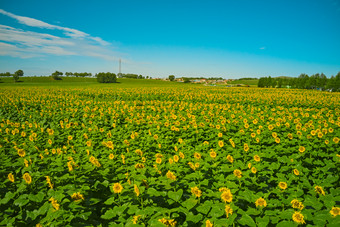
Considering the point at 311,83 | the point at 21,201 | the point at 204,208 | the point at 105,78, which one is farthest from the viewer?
the point at 105,78

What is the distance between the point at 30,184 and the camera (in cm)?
317

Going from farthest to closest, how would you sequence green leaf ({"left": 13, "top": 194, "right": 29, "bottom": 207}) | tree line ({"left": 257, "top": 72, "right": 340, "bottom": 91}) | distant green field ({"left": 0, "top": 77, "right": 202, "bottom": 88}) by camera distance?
tree line ({"left": 257, "top": 72, "right": 340, "bottom": 91}) < distant green field ({"left": 0, "top": 77, "right": 202, "bottom": 88}) < green leaf ({"left": 13, "top": 194, "right": 29, "bottom": 207})

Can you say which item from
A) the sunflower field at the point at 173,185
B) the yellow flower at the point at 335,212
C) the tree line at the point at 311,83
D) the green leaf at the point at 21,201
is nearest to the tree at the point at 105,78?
the tree line at the point at 311,83

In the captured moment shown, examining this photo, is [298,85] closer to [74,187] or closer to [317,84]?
[317,84]

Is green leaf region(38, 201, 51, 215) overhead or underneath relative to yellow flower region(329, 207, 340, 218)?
underneath

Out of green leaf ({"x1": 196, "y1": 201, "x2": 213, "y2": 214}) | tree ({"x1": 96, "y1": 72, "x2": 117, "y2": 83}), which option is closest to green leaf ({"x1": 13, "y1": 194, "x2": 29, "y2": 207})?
green leaf ({"x1": 196, "y1": 201, "x2": 213, "y2": 214})

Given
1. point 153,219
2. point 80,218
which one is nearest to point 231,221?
point 153,219

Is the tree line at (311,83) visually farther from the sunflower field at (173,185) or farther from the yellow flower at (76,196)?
the yellow flower at (76,196)

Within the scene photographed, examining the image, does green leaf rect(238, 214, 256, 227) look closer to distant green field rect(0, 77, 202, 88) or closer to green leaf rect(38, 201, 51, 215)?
green leaf rect(38, 201, 51, 215)

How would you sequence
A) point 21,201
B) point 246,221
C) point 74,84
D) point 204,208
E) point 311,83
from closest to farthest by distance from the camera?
point 246,221
point 204,208
point 21,201
point 74,84
point 311,83

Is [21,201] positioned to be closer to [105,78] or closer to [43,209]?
[43,209]

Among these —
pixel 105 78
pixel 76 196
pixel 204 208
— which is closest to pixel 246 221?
pixel 204 208

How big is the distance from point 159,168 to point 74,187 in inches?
62.2

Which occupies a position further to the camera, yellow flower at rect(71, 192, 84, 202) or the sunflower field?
yellow flower at rect(71, 192, 84, 202)
